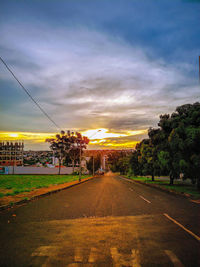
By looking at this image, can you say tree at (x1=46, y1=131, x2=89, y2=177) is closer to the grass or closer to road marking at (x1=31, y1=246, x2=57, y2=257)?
the grass

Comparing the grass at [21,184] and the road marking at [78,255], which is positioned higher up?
the road marking at [78,255]

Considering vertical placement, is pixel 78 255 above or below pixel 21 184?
above

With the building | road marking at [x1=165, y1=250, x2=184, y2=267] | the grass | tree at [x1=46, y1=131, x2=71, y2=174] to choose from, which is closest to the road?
→ road marking at [x1=165, y1=250, x2=184, y2=267]

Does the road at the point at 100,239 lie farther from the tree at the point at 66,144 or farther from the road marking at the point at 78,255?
the tree at the point at 66,144

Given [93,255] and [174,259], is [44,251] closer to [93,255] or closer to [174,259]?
[93,255]

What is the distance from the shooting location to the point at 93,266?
411 cm

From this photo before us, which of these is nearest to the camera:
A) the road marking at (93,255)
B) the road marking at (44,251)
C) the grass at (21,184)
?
the road marking at (93,255)

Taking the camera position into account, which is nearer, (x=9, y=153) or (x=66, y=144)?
(x=66, y=144)

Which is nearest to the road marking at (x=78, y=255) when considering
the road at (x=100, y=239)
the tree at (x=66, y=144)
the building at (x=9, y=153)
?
the road at (x=100, y=239)

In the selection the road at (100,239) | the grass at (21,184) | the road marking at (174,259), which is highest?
the road marking at (174,259)

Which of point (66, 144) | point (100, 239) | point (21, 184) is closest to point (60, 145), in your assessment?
point (66, 144)

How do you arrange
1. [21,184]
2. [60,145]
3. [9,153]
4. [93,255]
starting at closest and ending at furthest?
[93,255] → [21,184] → [60,145] → [9,153]

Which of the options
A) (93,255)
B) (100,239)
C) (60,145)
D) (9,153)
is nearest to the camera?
(93,255)

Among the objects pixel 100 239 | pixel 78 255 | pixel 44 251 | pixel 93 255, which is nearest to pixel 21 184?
pixel 100 239
